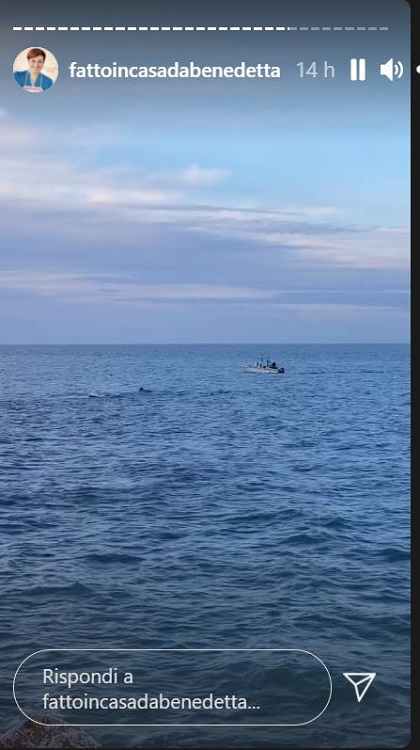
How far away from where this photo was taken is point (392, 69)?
5465mm

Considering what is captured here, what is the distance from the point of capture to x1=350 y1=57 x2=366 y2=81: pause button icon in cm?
545

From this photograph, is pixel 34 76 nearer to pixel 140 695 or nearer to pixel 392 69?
pixel 392 69

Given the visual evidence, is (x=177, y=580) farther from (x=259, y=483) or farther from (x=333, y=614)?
(x=259, y=483)

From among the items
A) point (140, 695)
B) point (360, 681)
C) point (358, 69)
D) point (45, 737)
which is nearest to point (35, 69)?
point (358, 69)

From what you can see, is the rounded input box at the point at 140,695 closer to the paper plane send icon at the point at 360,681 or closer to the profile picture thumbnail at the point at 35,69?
the paper plane send icon at the point at 360,681

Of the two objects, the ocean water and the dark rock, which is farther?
the ocean water

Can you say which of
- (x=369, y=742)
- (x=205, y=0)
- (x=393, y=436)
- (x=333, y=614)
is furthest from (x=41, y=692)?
(x=393, y=436)

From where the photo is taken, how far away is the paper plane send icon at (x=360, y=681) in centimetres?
538

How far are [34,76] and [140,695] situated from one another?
566 centimetres

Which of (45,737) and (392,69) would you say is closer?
(45,737)

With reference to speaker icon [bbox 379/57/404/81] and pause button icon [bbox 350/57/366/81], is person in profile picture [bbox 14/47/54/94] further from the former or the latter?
speaker icon [bbox 379/57/404/81]

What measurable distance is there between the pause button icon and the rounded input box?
17.4 feet

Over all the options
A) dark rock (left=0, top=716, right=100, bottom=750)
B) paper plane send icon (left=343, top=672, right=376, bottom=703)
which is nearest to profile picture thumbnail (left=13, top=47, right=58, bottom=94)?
dark rock (left=0, top=716, right=100, bottom=750)

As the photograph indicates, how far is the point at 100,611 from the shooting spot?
8.76 m
